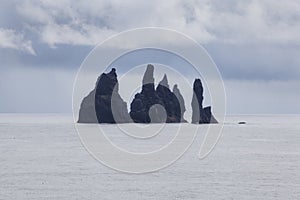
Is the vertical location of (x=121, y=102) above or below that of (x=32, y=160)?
above

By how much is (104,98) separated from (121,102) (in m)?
5.97

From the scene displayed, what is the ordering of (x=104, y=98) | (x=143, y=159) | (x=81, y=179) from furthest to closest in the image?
(x=104, y=98) < (x=143, y=159) < (x=81, y=179)

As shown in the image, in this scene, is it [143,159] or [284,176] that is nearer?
[284,176]

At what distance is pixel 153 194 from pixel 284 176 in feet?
57.5

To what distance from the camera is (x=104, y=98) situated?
198m

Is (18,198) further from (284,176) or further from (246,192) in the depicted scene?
(284,176)

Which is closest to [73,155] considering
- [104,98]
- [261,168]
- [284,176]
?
[261,168]

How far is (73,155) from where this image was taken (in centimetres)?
8181

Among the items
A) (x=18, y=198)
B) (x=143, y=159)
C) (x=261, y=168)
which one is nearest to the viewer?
(x=18, y=198)

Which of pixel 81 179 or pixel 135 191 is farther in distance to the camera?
pixel 81 179

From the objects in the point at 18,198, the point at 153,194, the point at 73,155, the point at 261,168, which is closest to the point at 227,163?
the point at 261,168

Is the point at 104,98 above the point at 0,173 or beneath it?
above

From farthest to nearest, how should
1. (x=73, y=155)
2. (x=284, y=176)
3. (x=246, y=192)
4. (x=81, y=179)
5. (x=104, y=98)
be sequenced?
(x=104, y=98), (x=73, y=155), (x=284, y=176), (x=81, y=179), (x=246, y=192)

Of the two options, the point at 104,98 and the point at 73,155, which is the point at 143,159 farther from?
the point at 104,98
